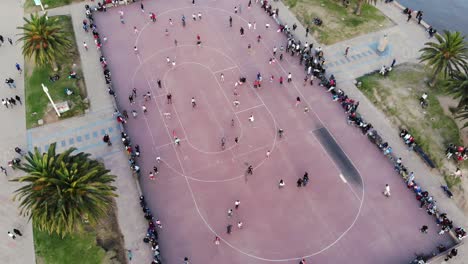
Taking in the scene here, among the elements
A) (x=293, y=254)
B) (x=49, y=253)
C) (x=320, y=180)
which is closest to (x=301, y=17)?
(x=320, y=180)

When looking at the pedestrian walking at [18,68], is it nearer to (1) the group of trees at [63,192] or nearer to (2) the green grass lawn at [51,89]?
(2) the green grass lawn at [51,89]

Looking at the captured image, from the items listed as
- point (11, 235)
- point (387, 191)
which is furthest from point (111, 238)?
point (387, 191)

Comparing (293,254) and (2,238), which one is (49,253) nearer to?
(2,238)

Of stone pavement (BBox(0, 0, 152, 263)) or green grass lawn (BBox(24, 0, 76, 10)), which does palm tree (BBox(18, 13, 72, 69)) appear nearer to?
stone pavement (BBox(0, 0, 152, 263))

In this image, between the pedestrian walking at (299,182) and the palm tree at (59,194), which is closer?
the palm tree at (59,194)

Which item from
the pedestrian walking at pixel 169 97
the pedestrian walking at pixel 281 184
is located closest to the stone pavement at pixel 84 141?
the pedestrian walking at pixel 169 97

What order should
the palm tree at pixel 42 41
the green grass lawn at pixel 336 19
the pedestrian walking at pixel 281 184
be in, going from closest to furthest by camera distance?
the pedestrian walking at pixel 281 184, the palm tree at pixel 42 41, the green grass lawn at pixel 336 19
